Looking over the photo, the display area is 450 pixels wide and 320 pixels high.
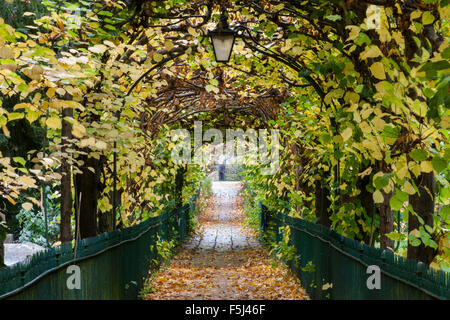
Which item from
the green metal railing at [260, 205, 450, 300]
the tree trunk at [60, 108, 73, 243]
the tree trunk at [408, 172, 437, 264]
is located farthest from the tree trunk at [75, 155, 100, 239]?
the tree trunk at [408, 172, 437, 264]

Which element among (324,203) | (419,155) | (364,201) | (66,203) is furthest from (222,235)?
(419,155)

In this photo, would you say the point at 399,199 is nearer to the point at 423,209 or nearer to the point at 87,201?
the point at 423,209

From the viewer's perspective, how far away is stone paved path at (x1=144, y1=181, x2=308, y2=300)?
923 cm

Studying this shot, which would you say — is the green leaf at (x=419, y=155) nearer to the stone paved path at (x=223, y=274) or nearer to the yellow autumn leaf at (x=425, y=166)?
the yellow autumn leaf at (x=425, y=166)

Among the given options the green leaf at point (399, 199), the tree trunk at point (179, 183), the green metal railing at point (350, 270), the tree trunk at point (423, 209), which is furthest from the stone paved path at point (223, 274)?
the green leaf at point (399, 199)

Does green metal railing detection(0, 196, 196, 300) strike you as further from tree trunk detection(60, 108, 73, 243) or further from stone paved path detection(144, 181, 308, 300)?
stone paved path detection(144, 181, 308, 300)

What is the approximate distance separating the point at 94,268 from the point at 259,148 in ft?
34.7

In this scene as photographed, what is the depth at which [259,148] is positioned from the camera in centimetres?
1545

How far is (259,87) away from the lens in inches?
488

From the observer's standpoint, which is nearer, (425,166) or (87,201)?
(425,166)

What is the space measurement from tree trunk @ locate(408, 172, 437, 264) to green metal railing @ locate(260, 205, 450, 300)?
33 centimetres

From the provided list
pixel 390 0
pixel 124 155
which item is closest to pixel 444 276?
pixel 390 0

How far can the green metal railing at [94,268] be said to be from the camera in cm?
322
